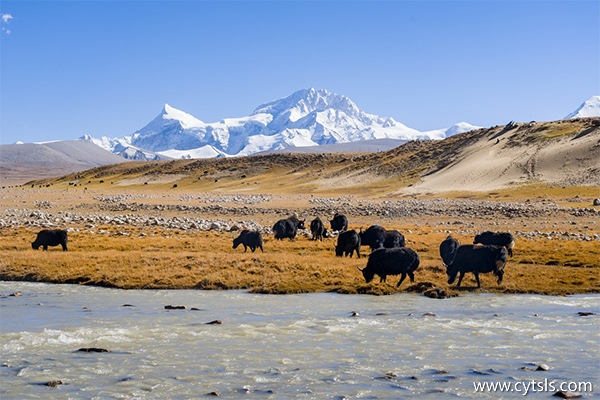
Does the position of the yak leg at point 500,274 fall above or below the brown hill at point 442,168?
below

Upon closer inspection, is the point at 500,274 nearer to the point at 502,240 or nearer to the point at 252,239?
the point at 502,240

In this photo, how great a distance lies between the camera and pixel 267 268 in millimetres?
25625

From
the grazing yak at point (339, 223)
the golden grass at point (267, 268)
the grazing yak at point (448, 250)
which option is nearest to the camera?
the golden grass at point (267, 268)

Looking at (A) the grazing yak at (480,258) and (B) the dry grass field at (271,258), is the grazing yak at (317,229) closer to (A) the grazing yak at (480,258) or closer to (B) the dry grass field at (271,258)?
(B) the dry grass field at (271,258)

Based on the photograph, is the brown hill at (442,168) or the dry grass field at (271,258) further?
the brown hill at (442,168)

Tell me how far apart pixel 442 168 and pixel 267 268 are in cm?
8486

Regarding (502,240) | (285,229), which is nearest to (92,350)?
(502,240)

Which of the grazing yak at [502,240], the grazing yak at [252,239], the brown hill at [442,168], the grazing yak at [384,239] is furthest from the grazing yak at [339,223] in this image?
the brown hill at [442,168]

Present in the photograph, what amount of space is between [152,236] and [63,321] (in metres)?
20.6

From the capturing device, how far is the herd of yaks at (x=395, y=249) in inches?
882

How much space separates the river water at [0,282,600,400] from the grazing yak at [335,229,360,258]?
776cm

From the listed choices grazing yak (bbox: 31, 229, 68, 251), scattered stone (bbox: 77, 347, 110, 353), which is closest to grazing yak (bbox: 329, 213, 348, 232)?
grazing yak (bbox: 31, 229, 68, 251)

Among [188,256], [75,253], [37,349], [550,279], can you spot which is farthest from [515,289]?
[75,253]

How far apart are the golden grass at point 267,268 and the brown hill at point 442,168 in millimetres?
51312
